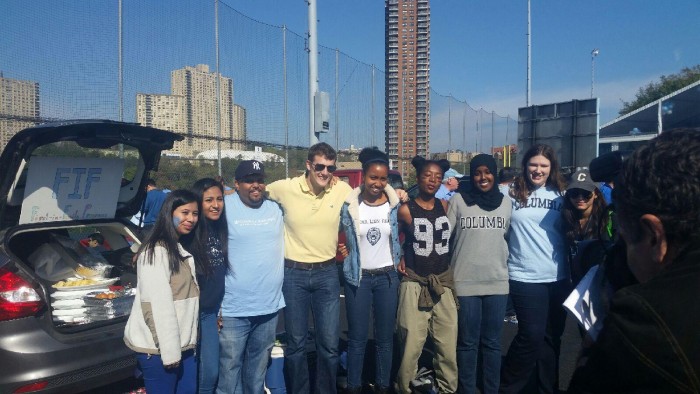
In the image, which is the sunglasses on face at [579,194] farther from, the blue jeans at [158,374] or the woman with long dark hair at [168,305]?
the blue jeans at [158,374]

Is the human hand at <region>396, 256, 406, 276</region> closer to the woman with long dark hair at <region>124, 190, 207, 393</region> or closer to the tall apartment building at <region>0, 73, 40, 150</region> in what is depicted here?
the woman with long dark hair at <region>124, 190, 207, 393</region>

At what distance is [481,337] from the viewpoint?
437 cm

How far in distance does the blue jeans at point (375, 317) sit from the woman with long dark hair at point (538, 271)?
98 centimetres

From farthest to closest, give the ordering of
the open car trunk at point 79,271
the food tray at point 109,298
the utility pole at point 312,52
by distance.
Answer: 1. the utility pole at point 312,52
2. the food tray at point 109,298
3. the open car trunk at point 79,271

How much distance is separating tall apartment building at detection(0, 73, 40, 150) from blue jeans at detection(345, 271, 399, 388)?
4.77 metres

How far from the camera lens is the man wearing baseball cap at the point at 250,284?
3.79 m

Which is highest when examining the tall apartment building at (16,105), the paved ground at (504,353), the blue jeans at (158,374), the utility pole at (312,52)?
the utility pole at (312,52)

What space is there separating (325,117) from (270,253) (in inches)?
128

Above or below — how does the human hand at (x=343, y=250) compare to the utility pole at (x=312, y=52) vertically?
below

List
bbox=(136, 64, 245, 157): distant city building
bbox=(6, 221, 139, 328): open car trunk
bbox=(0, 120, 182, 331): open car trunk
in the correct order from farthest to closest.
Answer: bbox=(136, 64, 245, 157): distant city building
bbox=(6, 221, 139, 328): open car trunk
bbox=(0, 120, 182, 331): open car trunk

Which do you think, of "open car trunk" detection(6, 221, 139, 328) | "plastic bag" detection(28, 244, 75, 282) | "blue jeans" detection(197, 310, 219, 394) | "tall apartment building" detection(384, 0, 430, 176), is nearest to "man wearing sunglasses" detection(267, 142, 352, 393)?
"blue jeans" detection(197, 310, 219, 394)

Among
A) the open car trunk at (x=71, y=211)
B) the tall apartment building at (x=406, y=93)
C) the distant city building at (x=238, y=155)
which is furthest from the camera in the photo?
the tall apartment building at (x=406, y=93)

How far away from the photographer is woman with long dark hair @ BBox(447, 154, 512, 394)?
166 inches

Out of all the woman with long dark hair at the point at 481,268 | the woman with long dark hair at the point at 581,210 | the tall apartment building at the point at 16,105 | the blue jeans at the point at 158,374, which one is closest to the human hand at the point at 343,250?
the woman with long dark hair at the point at 481,268
